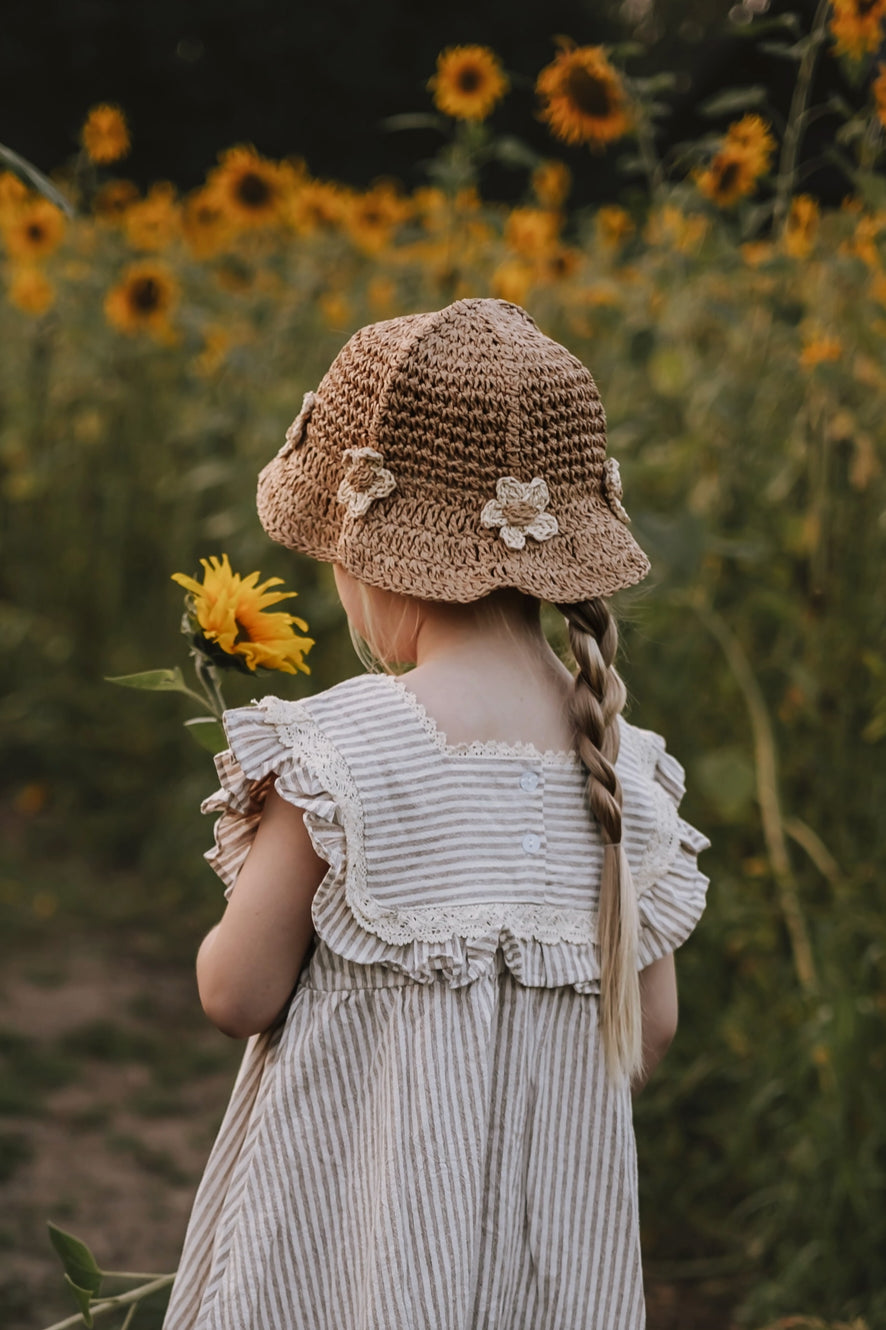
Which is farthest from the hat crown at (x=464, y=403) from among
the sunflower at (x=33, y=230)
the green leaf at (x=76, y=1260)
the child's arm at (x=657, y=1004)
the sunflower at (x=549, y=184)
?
the sunflower at (x=33, y=230)

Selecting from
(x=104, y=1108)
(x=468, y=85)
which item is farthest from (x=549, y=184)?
(x=104, y=1108)

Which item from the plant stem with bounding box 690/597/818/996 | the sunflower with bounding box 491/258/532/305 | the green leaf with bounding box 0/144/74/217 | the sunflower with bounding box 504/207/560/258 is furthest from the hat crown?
the sunflower with bounding box 504/207/560/258

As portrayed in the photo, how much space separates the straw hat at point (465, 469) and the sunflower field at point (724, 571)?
0.13 m

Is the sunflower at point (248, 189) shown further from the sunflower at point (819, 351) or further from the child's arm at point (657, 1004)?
the child's arm at point (657, 1004)

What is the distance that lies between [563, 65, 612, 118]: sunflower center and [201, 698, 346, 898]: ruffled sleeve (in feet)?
4.71

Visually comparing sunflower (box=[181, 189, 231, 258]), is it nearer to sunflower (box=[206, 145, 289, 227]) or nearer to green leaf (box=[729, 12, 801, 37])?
sunflower (box=[206, 145, 289, 227])

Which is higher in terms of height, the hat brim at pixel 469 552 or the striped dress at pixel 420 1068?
the hat brim at pixel 469 552

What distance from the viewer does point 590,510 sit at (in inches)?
45.4

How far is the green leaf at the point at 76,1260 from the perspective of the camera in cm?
117

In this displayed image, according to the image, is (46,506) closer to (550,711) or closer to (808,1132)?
(808,1132)

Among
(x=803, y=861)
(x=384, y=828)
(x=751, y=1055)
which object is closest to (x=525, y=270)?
(x=803, y=861)

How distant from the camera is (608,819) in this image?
3.65 feet

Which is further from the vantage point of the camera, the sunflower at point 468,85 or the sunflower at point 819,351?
the sunflower at point 468,85

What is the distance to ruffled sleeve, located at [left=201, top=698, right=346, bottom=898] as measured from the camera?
103 centimetres
